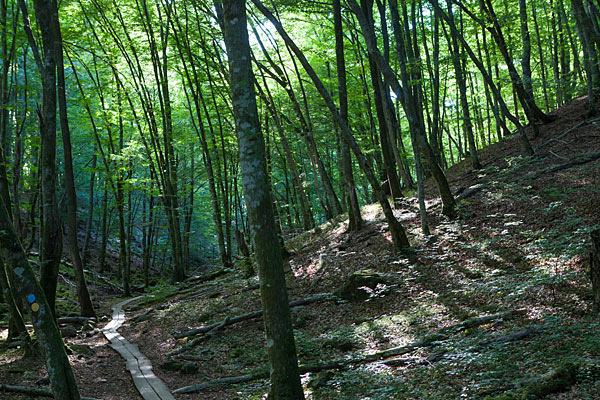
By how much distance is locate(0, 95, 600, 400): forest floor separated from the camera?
4.68 metres

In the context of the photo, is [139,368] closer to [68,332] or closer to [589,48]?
[68,332]

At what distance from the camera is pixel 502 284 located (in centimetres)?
689

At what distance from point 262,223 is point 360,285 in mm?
5263

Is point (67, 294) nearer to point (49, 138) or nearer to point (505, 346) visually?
point (49, 138)

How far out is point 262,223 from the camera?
4266 millimetres

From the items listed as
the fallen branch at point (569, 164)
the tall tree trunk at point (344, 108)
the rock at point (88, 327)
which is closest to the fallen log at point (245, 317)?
the rock at point (88, 327)

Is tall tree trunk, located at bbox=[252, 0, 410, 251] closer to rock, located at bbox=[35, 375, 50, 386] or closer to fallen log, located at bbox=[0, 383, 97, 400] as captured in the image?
fallen log, located at bbox=[0, 383, 97, 400]

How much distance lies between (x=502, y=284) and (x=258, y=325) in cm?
492

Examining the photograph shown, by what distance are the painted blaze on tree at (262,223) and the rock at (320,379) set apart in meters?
1.30

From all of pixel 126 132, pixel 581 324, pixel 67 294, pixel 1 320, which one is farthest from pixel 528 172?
pixel 126 132

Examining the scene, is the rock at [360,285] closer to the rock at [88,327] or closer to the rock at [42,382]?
the rock at [42,382]

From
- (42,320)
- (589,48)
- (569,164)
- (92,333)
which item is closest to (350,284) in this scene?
(42,320)

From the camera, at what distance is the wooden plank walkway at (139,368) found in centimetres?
607

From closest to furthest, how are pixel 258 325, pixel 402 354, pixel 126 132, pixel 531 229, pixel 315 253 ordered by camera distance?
pixel 402 354 < pixel 531 229 < pixel 258 325 < pixel 315 253 < pixel 126 132
